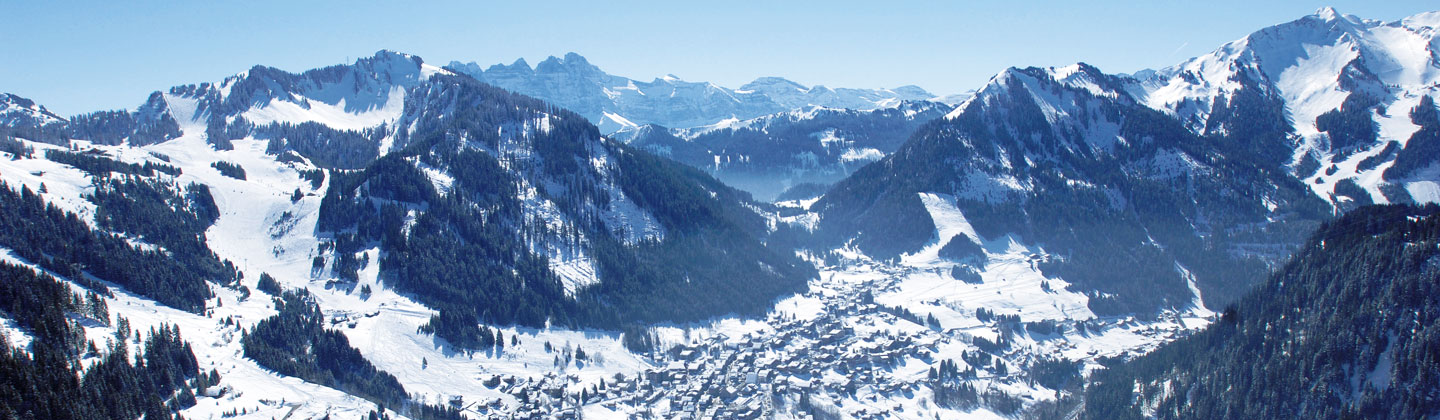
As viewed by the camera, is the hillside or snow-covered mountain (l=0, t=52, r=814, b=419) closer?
the hillside

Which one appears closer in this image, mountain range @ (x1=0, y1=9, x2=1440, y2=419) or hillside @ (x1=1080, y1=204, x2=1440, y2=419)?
hillside @ (x1=1080, y1=204, x2=1440, y2=419)

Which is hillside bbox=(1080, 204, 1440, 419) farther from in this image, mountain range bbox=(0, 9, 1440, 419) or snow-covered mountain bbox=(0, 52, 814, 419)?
snow-covered mountain bbox=(0, 52, 814, 419)

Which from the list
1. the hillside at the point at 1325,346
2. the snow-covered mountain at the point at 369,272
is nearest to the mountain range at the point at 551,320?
the hillside at the point at 1325,346

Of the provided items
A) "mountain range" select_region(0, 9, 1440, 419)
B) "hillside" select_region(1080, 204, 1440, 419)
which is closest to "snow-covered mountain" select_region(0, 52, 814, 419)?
"mountain range" select_region(0, 9, 1440, 419)

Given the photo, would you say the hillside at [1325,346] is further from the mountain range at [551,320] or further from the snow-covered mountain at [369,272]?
the snow-covered mountain at [369,272]

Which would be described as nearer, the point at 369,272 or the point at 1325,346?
the point at 1325,346

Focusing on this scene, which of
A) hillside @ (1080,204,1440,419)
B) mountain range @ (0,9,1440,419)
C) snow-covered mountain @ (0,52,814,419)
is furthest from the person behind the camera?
snow-covered mountain @ (0,52,814,419)

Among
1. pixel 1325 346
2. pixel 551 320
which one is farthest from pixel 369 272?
pixel 1325 346

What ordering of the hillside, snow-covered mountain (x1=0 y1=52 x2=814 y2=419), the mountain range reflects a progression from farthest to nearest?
snow-covered mountain (x1=0 y1=52 x2=814 y2=419)
the mountain range
the hillside

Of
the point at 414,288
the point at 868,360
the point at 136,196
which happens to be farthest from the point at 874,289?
the point at 136,196

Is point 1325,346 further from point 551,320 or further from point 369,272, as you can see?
point 369,272

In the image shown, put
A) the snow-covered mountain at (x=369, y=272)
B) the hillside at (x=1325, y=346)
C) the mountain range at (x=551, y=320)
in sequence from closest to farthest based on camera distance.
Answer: the hillside at (x=1325, y=346) < the mountain range at (x=551, y=320) < the snow-covered mountain at (x=369, y=272)

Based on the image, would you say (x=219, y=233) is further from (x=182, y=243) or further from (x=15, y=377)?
(x=15, y=377)
